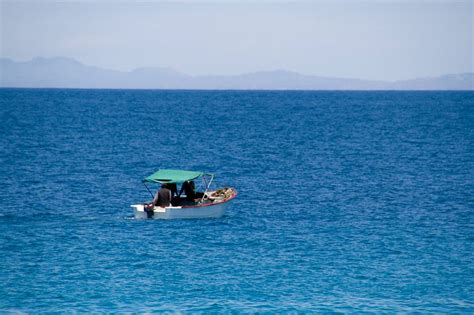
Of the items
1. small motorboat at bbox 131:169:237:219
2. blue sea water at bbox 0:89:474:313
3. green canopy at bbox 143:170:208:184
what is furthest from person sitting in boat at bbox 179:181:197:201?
blue sea water at bbox 0:89:474:313

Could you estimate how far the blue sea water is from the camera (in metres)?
28.4

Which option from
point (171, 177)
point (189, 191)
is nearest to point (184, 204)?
point (189, 191)

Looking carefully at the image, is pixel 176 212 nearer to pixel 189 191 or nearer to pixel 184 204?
pixel 184 204


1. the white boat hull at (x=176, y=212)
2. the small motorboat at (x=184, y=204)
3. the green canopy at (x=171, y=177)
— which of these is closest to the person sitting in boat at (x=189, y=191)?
the small motorboat at (x=184, y=204)

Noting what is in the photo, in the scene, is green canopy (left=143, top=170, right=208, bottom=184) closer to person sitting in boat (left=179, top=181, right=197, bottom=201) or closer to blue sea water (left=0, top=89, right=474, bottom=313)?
person sitting in boat (left=179, top=181, right=197, bottom=201)

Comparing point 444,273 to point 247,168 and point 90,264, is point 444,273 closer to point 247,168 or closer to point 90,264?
point 90,264

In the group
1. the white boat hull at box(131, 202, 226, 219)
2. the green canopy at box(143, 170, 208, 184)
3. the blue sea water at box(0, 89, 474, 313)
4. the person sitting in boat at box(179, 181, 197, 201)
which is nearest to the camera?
the blue sea water at box(0, 89, 474, 313)

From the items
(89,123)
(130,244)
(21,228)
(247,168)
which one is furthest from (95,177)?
(89,123)

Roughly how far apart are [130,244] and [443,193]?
26476mm

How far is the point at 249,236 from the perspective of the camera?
39.3 metres

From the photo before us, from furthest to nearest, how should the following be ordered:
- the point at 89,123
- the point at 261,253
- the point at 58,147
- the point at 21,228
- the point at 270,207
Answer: the point at 89,123 → the point at 58,147 → the point at 270,207 → the point at 21,228 → the point at 261,253

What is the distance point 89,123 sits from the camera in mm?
127688

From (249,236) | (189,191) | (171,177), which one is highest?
(171,177)

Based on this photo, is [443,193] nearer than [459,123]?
Yes
